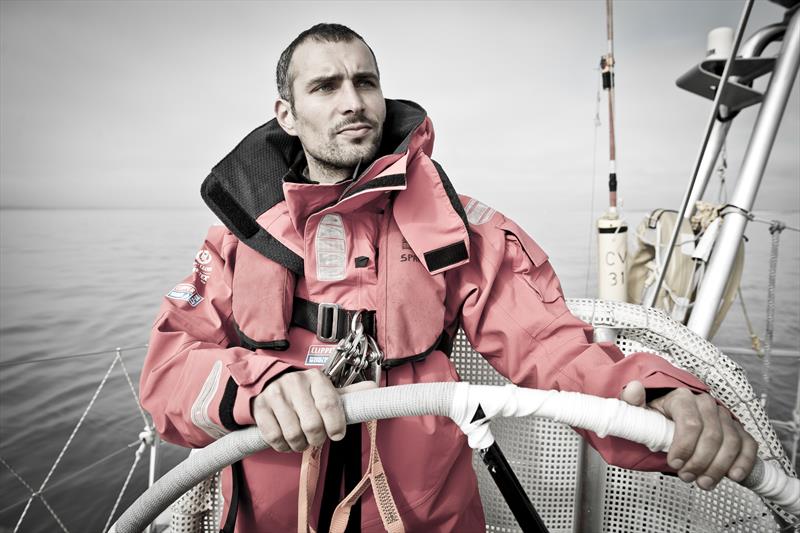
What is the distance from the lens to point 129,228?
13.3 metres

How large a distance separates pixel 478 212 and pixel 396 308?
0.38 m

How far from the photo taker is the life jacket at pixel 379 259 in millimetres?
1000

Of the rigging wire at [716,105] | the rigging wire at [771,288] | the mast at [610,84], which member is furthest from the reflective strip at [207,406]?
the mast at [610,84]

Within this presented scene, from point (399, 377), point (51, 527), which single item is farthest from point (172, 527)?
point (51, 527)

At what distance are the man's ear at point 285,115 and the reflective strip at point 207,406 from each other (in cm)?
78

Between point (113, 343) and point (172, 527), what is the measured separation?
19.2 feet

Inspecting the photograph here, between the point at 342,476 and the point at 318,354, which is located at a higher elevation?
the point at 318,354

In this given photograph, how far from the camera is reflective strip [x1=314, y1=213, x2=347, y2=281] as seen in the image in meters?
1.03

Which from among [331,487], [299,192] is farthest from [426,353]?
[299,192]

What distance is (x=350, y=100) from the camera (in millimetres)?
1191

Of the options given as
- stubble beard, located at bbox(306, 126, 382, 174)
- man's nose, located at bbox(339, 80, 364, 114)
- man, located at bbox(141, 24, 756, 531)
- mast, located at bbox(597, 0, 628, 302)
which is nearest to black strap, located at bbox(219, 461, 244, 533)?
man, located at bbox(141, 24, 756, 531)

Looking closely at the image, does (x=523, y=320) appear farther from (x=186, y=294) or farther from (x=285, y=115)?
(x=285, y=115)

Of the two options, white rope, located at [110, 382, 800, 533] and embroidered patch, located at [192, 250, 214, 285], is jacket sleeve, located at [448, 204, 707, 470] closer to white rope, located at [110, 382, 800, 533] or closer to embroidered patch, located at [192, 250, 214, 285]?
white rope, located at [110, 382, 800, 533]

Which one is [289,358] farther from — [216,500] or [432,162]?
[432,162]
